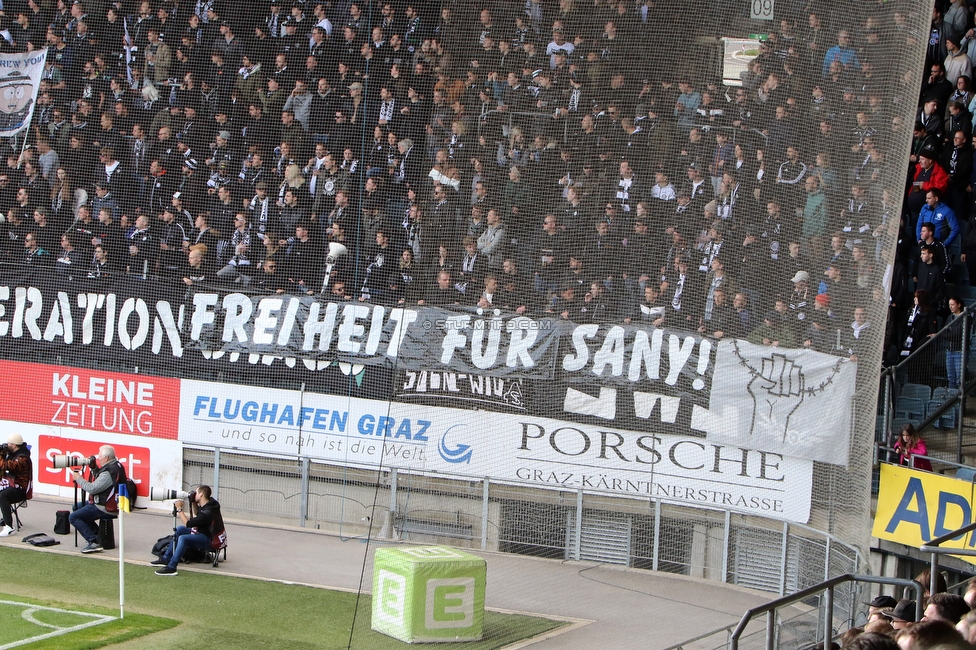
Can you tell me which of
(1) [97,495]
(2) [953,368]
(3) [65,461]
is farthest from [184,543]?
(2) [953,368]

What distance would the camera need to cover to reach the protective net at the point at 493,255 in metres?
9.80

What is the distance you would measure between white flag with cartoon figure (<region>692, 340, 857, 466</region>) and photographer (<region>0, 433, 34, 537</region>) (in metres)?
7.23

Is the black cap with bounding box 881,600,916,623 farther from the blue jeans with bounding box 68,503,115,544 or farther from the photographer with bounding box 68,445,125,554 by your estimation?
the blue jeans with bounding box 68,503,115,544

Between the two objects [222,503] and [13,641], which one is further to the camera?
[222,503]

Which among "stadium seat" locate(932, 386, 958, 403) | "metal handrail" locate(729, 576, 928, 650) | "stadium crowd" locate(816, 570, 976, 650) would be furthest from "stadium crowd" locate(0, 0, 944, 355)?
"metal handrail" locate(729, 576, 928, 650)

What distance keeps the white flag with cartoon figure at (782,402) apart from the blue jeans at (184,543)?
5062 mm

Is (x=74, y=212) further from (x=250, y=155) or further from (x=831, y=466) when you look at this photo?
(x=831, y=466)

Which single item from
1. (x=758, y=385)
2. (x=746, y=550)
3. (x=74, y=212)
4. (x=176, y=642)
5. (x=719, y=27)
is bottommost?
(x=176, y=642)

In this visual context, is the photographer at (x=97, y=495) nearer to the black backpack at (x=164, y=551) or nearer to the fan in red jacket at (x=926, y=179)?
the black backpack at (x=164, y=551)

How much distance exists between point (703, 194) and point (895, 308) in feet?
13.2

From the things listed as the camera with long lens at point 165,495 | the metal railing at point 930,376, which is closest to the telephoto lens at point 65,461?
the camera with long lens at point 165,495

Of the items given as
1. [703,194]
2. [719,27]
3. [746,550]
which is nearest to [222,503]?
[746,550]

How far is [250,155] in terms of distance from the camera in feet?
43.9

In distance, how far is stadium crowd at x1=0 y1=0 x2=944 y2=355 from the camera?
9.77m
